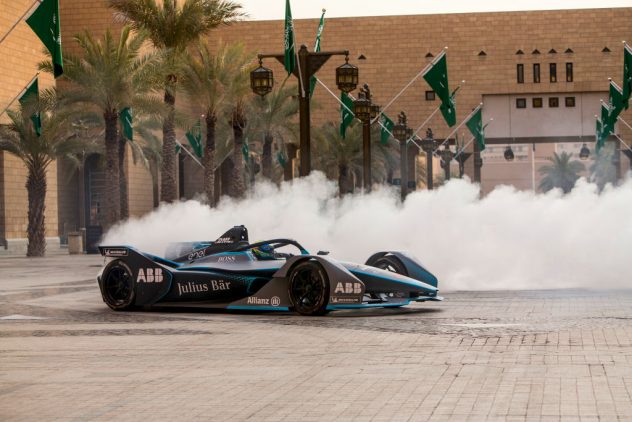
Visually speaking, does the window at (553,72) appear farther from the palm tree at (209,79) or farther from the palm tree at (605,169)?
the palm tree at (209,79)

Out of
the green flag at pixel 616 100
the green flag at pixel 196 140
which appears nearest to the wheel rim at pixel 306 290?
the green flag at pixel 616 100

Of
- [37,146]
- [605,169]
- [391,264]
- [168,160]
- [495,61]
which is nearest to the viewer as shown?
[391,264]

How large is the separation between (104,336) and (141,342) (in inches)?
33.1

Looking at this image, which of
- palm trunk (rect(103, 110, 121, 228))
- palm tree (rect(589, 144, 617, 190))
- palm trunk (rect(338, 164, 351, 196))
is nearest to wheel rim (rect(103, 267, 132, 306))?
palm trunk (rect(103, 110, 121, 228))

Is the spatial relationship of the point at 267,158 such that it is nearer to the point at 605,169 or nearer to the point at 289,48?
the point at 289,48

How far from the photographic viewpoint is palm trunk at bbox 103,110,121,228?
145 feet

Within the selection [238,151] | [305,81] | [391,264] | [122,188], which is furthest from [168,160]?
[391,264]

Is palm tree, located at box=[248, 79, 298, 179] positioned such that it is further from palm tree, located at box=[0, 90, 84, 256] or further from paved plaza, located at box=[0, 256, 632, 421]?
paved plaza, located at box=[0, 256, 632, 421]

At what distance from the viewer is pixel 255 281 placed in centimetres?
1561

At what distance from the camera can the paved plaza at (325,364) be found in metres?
7.67

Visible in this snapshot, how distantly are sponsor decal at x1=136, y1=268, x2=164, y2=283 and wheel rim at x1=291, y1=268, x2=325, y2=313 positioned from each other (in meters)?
2.09

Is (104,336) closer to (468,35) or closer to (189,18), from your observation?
(189,18)

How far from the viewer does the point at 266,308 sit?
1539 centimetres

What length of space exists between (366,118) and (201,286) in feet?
72.7
